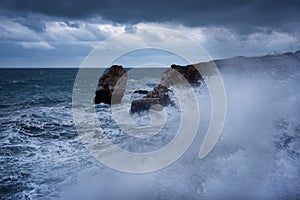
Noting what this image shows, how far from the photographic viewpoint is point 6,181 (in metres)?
6.60

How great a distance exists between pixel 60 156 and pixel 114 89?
562 inches

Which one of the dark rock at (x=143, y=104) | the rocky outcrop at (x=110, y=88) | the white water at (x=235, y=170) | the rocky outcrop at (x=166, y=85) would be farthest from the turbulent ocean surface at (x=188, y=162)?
the rocky outcrop at (x=110, y=88)

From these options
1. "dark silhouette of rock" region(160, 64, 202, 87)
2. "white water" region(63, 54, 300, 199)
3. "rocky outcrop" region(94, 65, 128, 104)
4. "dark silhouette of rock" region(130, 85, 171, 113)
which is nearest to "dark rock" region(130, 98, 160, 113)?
"dark silhouette of rock" region(130, 85, 171, 113)

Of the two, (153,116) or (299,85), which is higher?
(299,85)

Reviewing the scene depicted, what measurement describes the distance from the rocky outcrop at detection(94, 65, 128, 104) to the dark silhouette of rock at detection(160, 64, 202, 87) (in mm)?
4726

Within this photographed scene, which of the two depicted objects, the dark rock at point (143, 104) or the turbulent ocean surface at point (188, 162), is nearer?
the turbulent ocean surface at point (188, 162)

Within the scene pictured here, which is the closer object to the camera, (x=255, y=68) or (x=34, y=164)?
(x=34, y=164)

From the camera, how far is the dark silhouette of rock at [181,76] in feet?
63.5

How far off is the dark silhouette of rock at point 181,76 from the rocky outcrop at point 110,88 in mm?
4726

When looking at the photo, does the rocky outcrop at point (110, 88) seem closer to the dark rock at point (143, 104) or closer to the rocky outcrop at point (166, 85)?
the rocky outcrop at point (166, 85)

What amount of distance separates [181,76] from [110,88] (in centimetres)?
682

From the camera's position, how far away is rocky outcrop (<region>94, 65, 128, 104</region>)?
21.8m

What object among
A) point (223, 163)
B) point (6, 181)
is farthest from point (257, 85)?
point (6, 181)

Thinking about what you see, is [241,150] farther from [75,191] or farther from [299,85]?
[299,85]
